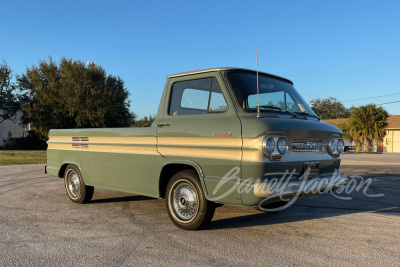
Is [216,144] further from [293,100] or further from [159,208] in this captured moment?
[159,208]

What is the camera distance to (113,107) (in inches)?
1266

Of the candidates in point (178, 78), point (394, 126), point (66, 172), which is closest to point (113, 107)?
point (66, 172)

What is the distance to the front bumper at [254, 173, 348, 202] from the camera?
432 cm

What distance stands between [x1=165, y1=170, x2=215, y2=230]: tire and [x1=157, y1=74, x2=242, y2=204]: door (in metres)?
0.21

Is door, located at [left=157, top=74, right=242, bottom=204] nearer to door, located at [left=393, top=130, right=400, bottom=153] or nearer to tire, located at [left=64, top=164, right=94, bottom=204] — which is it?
tire, located at [left=64, top=164, right=94, bottom=204]

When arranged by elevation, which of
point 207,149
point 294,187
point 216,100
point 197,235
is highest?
point 216,100

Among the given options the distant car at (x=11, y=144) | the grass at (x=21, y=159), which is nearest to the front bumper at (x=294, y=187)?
the grass at (x=21, y=159)

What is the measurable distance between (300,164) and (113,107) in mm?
28985

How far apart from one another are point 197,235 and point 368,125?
131ft

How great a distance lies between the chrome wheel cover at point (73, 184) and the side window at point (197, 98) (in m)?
2.90

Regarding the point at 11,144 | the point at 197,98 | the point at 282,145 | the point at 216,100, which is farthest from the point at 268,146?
the point at 11,144

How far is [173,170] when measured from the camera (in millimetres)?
5473

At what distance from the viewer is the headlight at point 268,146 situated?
4.33 metres
